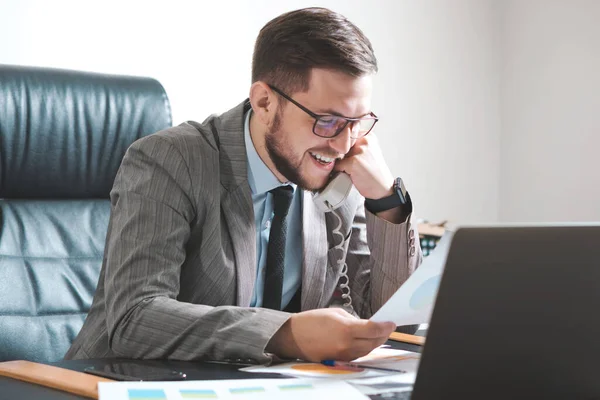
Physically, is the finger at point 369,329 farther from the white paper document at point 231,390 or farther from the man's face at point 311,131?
the man's face at point 311,131

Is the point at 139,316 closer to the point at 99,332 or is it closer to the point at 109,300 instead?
the point at 109,300

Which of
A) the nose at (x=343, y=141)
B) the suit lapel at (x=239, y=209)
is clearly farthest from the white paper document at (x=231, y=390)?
A: the nose at (x=343, y=141)

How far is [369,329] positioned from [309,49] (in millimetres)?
602

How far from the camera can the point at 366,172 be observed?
1.65m

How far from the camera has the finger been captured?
1.12m

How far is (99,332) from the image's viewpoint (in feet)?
4.91

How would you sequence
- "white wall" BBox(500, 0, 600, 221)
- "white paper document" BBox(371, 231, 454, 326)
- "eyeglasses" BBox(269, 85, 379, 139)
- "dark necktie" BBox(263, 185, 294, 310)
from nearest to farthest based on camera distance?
"white paper document" BBox(371, 231, 454, 326)
"eyeglasses" BBox(269, 85, 379, 139)
"dark necktie" BBox(263, 185, 294, 310)
"white wall" BBox(500, 0, 600, 221)

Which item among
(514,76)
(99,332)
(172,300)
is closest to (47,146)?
(99,332)

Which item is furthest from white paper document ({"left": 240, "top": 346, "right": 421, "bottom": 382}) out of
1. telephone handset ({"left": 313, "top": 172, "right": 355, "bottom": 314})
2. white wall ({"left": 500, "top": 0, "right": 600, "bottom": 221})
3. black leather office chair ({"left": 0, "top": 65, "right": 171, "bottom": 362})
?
white wall ({"left": 500, "top": 0, "right": 600, "bottom": 221})

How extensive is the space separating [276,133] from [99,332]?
494mm

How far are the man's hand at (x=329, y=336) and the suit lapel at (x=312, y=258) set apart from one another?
41 centimetres

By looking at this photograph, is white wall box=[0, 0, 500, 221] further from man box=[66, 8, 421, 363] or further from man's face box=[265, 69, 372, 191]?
man's face box=[265, 69, 372, 191]

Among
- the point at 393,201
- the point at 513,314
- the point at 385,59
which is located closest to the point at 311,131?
the point at 393,201

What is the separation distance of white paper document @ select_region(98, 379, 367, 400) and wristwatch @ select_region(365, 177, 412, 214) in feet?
2.25
